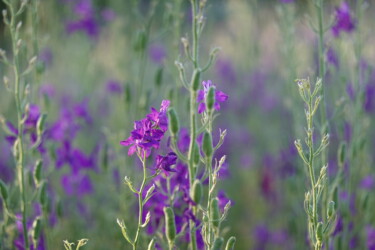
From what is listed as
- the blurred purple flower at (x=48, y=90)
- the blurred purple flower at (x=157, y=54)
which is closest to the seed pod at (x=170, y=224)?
the blurred purple flower at (x=48, y=90)

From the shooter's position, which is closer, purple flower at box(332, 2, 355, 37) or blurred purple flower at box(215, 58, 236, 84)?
purple flower at box(332, 2, 355, 37)

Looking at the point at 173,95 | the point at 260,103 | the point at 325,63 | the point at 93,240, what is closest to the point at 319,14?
the point at 325,63

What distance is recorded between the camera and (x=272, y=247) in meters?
3.25

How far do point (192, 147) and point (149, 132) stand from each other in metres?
0.15

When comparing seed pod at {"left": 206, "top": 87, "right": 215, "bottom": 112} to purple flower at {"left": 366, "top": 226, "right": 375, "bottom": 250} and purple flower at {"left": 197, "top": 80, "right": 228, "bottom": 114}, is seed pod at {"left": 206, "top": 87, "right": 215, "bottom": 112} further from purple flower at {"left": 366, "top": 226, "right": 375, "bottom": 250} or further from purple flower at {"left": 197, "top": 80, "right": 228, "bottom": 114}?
purple flower at {"left": 366, "top": 226, "right": 375, "bottom": 250}

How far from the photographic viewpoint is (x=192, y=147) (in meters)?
1.40

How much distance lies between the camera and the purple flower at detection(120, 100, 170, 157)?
4.81ft

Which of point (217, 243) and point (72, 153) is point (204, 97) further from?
point (72, 153)

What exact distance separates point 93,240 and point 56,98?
2611 mm

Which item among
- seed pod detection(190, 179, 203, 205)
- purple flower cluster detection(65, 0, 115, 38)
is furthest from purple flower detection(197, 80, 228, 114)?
purple flower cluster detection(65, 0, 115, 38)

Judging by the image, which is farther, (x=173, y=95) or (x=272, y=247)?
(x=272, y=247)

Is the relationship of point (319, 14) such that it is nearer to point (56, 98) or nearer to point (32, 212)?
point (32, 212)

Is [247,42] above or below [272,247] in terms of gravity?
above

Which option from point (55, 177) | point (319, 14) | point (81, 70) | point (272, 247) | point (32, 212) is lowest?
point (272, 247)
